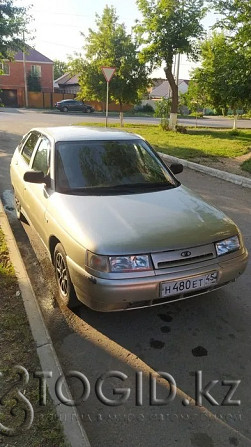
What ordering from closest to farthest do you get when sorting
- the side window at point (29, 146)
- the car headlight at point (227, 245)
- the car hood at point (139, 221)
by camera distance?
1. the car hood at point (139, 221)
2. the car headlight at point (227, 245)
3. the side window at point (29, 146)

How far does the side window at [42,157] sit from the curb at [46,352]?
1028mm

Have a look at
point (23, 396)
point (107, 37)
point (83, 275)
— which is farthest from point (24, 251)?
point (107, 37)

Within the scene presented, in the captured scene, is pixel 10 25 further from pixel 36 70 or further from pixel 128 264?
pixel 36 70

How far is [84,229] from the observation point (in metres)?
3.00

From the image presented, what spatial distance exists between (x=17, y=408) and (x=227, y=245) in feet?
6.67

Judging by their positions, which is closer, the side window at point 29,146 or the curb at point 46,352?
the curb at point 46,352

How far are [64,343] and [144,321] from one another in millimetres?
743

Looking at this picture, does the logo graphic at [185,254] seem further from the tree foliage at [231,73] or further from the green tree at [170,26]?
the green tree at [170,26]

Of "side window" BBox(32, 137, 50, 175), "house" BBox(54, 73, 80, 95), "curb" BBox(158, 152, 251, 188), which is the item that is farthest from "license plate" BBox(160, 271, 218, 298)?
"house" BBox(54, 73, 80, 95)

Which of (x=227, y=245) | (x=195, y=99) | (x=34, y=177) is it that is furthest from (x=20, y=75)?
(x=227, y=245)

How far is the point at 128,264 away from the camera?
2.79 meters

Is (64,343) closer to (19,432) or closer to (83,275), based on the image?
(83,275)

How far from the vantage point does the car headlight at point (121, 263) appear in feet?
9.12

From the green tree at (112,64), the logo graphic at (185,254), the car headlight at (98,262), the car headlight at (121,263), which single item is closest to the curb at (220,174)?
the logo graphic at (185,254)
